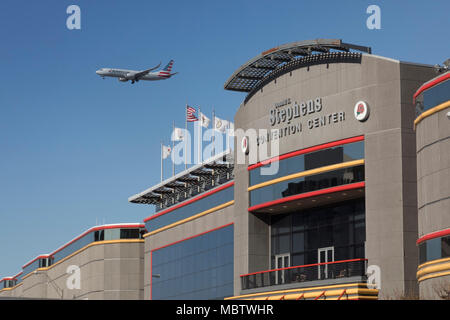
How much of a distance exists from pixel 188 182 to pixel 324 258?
23970 mm

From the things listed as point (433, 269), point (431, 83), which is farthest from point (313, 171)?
point (433, 269)

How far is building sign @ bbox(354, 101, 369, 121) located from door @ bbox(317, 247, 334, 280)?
8877 millimetres

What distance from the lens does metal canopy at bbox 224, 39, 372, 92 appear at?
4928 centimetres

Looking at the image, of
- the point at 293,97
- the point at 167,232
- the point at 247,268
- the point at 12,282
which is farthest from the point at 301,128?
the point at 12,282

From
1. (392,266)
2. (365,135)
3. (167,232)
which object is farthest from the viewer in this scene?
(167,232)

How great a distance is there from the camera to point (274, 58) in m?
53.5

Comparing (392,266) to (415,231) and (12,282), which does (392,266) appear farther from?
(12,282)

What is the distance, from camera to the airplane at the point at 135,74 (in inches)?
4948

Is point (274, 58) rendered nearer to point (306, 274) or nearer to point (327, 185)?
point (327, 185)

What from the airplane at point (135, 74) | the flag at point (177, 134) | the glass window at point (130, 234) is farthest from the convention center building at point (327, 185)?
the airplane at point (135, 74)

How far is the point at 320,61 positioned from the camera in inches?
1961

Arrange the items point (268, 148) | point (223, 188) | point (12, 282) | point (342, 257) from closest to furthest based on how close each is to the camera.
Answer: point (342, 257), point (268, 148), point (223, 188), point (12, 282)

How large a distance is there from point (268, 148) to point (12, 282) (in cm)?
10623

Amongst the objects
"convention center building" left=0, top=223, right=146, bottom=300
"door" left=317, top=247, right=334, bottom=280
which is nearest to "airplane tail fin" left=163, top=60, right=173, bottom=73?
"convention center building" left=0, top=223, right=146, bottom=300
